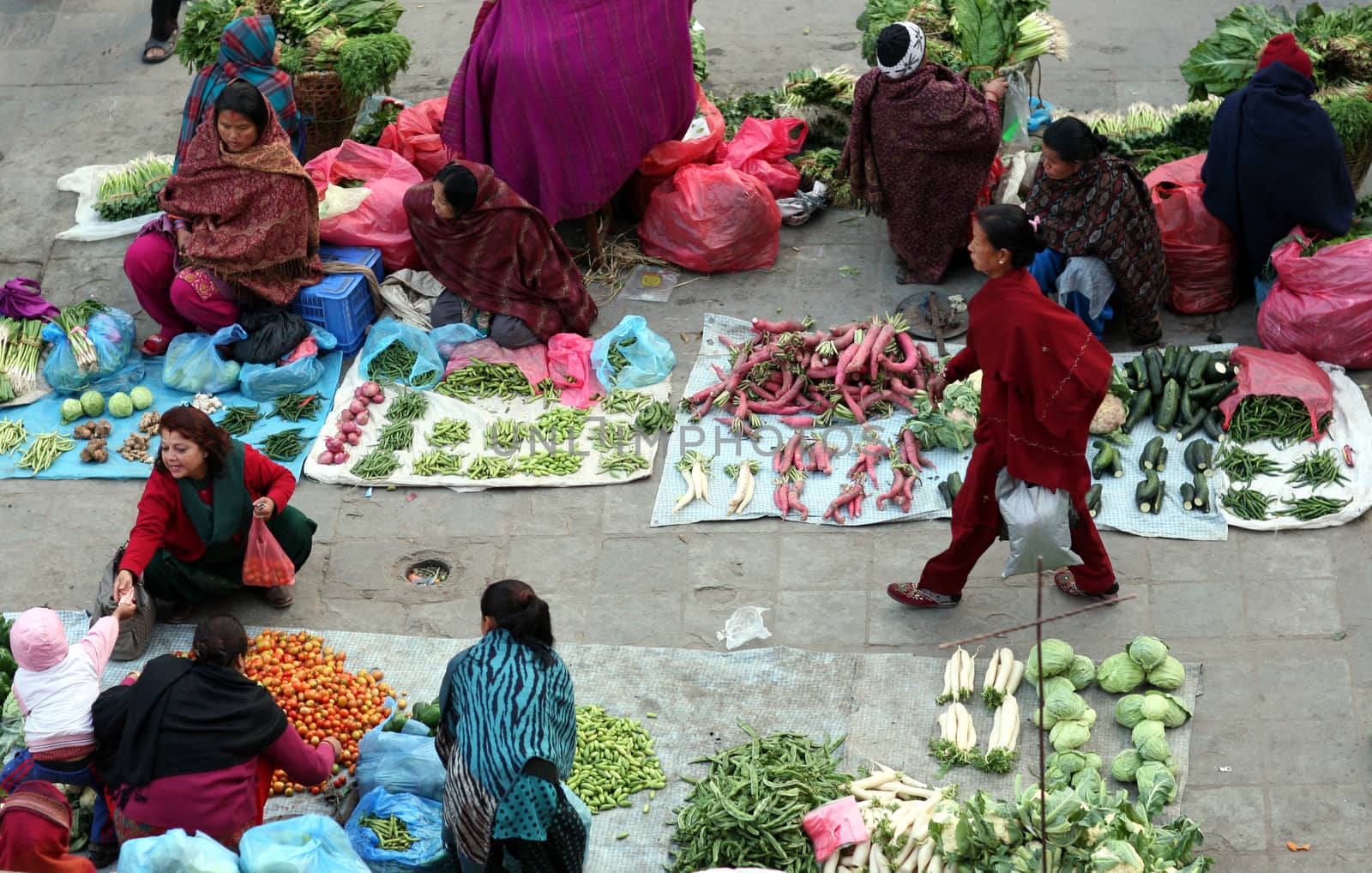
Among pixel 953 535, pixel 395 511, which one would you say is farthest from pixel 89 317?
pixel 953 535

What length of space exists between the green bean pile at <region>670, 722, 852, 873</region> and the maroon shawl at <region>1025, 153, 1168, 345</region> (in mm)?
2659

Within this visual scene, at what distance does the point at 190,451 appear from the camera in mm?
5102

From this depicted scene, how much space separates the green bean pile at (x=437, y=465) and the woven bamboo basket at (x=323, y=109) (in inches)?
92.5

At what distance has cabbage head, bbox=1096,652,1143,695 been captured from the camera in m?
4.98

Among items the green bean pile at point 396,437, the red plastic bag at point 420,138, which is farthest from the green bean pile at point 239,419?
the red plastic bag at point 420,138

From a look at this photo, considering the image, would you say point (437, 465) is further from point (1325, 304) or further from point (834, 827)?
point (1325, 304)

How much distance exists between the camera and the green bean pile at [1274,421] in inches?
235

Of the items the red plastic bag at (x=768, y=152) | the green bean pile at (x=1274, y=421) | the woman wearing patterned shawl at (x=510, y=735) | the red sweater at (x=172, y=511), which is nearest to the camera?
the woman wearing patterned shawl at (x=510, y=735)

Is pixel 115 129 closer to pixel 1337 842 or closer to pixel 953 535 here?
pixel 953 535

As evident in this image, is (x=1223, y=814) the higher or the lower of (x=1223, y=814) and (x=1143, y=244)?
the lower

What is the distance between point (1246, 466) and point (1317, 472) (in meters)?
0.26

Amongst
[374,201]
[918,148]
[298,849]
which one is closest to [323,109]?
[374,201]

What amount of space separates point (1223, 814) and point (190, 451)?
358 cm

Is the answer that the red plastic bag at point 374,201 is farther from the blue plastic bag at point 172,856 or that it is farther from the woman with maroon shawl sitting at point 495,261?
the blue plastic bag at point 172,856
